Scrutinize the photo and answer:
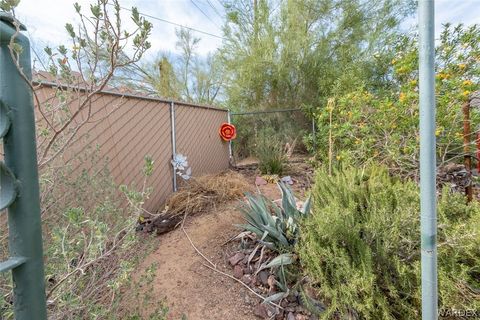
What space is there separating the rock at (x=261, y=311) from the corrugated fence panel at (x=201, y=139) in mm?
2937

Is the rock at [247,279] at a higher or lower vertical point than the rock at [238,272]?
lower

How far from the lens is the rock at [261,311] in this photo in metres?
1.98

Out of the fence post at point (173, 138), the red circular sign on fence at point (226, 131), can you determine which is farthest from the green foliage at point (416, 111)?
the red circular sign on fence at point (226, 131)

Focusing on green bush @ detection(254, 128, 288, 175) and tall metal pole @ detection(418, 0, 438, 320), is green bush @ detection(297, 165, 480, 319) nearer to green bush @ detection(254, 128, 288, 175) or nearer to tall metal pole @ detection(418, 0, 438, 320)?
tall metal pole @ detection(418, 0, 438, 320)

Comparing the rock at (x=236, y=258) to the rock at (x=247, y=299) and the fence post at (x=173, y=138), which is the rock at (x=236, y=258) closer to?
the rock at (x=247, y=299)

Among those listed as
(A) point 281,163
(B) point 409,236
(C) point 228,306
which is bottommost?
(C) point 228,306

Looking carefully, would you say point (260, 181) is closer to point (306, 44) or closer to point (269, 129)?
point (269, 129)

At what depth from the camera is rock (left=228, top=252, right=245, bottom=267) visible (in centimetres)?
244

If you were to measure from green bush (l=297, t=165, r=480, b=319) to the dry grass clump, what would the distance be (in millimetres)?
1631

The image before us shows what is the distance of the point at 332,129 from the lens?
438 centimetres

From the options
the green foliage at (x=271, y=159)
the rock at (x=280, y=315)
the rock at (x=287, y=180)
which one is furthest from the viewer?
the green foliage at (x=271, y=159)

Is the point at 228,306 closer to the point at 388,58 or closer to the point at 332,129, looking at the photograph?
the point at 332,129

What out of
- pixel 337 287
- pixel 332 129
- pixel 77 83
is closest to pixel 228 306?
pixel 337 287

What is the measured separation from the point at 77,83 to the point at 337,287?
1886mm
